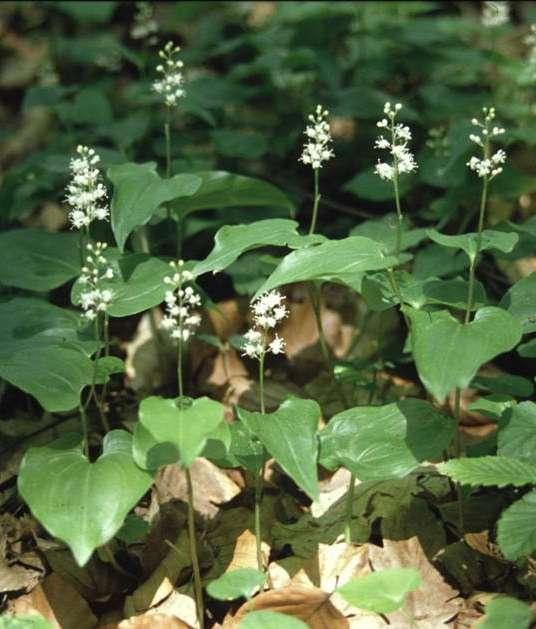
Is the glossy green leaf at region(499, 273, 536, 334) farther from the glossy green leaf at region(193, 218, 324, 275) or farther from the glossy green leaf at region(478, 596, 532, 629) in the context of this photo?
the glossy green leaf at region(478, 596, 532, 629)

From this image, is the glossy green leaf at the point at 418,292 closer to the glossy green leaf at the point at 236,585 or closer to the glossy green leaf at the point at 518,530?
the glossy green leaf at the point at 518,530

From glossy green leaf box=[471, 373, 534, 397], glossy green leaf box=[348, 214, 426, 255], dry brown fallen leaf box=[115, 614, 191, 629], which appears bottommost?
dry brown fallen leaf box=[115, 614, 191, 629]

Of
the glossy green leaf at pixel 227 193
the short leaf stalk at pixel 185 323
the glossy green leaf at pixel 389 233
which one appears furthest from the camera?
the glossy green leaf at pixel 227 193

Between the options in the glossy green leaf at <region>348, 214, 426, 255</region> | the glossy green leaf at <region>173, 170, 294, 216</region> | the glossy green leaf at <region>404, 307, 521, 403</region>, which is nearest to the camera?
the glossy green leaf at <region>404, 307, 521, 403</region>

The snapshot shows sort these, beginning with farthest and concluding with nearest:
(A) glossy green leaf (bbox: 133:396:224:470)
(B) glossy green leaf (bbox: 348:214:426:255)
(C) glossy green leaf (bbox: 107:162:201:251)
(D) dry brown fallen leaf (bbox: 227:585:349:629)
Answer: (B) glossy green leaf (bbox: 348:214:426:255), (C) glossy green leaf (bbox: 107:162:201:251), (D) dry brown fallen leaf (bbox: 227:585:349:629), (A) glossy green leaf (bbox: 133:396:224:470)

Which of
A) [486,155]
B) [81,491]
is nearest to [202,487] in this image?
[81,491]

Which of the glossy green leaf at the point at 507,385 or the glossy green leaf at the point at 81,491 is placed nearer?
the glossy green leaf at the point at 81,491

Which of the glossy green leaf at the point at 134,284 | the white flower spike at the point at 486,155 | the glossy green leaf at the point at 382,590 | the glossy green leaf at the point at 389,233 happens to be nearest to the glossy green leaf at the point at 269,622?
the glossy green leaf at the point at 382,590

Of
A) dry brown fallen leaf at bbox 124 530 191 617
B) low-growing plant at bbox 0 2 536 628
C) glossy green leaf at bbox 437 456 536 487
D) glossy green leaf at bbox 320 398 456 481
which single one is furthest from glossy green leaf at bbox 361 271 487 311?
dry brown fallen leaf at bbox 124 530 191 617

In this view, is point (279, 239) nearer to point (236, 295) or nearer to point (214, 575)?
point (214, 575)
